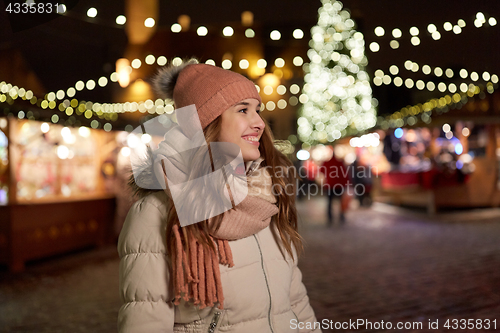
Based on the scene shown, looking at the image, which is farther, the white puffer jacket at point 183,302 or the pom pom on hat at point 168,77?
the pom pom on hat at point 168,77

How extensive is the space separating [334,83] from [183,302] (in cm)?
1657

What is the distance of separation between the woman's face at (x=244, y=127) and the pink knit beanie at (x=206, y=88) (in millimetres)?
33

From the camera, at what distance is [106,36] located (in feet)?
13.4

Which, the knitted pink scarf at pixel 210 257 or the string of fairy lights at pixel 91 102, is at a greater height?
the string of fairy lights at pixel 91 102

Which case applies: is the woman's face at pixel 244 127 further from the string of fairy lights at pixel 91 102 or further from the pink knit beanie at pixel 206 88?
the string of fairy lights at pixel 91 102

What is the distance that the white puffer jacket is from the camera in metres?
1.41

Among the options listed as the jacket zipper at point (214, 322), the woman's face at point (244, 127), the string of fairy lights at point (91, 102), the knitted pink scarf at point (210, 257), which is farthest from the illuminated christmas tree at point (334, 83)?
the jacket zipper at point (214, 322)

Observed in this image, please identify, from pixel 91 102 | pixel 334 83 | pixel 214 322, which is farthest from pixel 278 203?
pixel 334 83

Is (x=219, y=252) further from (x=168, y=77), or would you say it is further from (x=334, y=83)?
(x=334, y=83)

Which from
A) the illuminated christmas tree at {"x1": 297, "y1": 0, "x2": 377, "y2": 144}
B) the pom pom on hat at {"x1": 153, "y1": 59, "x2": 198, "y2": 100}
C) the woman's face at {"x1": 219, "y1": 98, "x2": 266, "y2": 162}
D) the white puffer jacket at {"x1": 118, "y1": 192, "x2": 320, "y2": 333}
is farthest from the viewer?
the illuminated christmas tree at {"x1": 297, "y1": 0, "x2": 377, "y2": 144}

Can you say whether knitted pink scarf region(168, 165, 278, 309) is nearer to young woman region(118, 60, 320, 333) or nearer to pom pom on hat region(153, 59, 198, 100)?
young woman region(118, 60, 320, 333)

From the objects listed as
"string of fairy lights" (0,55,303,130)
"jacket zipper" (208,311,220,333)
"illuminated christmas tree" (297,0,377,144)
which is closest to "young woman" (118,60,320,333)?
"jacket zipper" (208,311,220,333)

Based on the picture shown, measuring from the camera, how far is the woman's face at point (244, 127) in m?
1.63

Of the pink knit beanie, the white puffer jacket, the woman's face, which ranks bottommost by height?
the white puffer jacket
